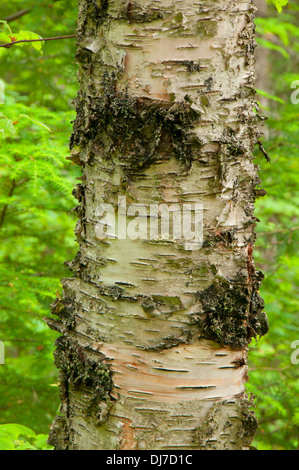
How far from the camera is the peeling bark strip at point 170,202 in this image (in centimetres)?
117

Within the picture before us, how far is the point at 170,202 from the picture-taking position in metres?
1.20

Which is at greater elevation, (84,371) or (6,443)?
(84,371)

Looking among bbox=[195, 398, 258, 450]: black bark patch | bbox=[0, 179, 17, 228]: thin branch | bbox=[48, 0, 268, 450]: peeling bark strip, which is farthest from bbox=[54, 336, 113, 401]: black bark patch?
bbox=[0, 179, 17, 228]: thin branch

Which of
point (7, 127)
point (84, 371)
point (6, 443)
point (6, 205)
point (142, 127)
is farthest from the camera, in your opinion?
point (6, 205)

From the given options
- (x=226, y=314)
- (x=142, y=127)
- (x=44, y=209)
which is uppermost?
(x=142, y=127)

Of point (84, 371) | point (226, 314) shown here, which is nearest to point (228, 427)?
point (226, 314)

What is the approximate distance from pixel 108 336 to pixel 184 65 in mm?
826

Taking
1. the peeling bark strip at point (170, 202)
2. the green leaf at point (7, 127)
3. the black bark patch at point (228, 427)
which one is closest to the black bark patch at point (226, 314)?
→ the peeling bark strip at point (170, 202)

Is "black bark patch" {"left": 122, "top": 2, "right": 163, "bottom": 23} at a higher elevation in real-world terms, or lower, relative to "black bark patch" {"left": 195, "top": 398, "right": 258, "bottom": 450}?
higher

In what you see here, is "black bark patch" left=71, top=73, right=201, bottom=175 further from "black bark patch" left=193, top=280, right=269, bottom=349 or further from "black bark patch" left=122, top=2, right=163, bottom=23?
"black bark patch" left=193, top=280, right=269, bottom=349

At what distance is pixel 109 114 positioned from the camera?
120cm

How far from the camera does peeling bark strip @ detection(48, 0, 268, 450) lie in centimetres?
117

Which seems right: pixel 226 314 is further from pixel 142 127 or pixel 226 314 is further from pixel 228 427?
pixel 142 127

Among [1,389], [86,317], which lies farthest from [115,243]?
[1,389]
